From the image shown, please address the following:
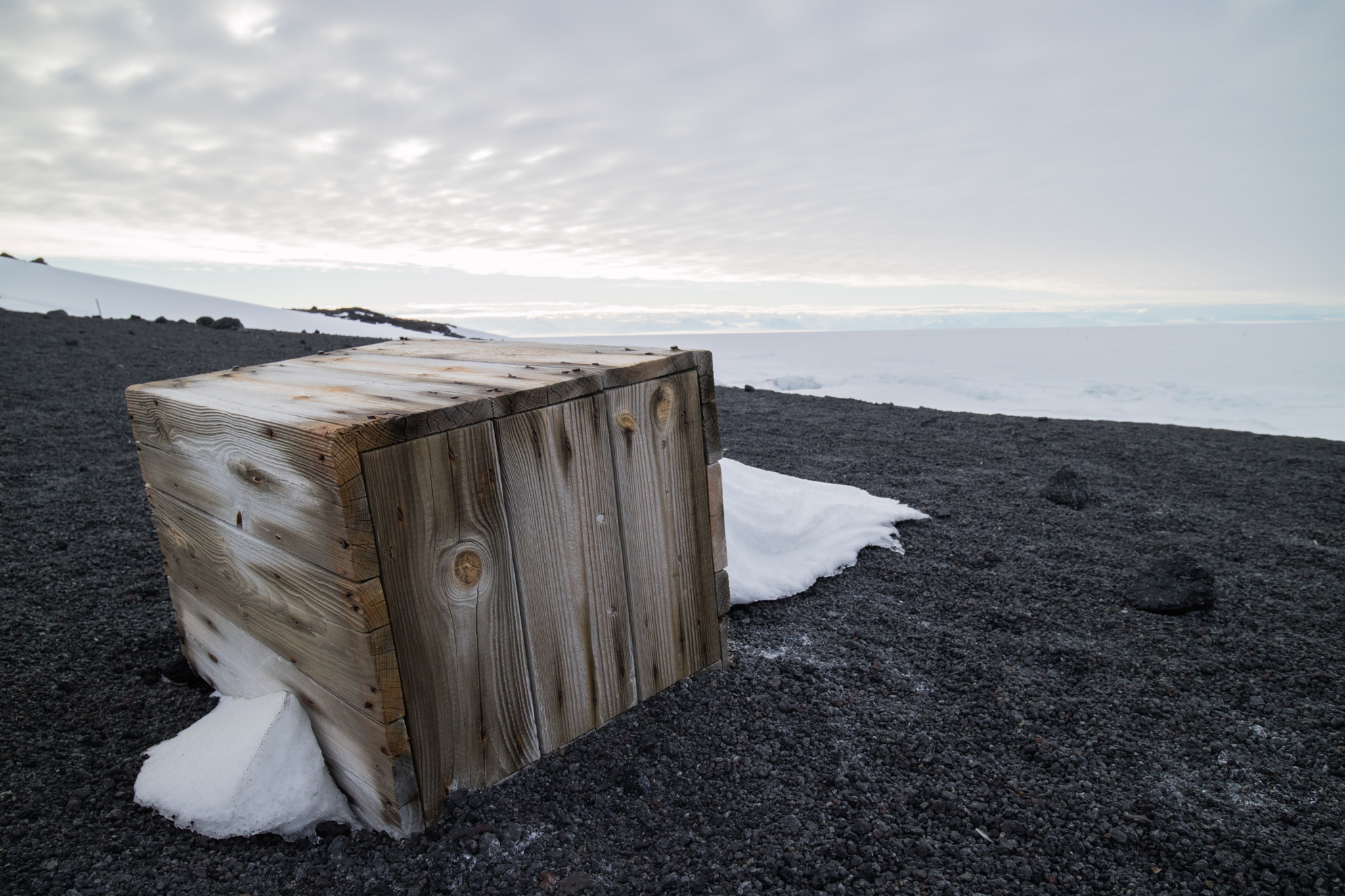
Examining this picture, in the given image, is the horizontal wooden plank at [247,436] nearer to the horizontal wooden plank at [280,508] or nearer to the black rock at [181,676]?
the horizontal wooden plank at [280,508]

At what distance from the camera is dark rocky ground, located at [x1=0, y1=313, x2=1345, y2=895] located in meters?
1.77

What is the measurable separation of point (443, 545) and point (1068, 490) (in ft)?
14.4

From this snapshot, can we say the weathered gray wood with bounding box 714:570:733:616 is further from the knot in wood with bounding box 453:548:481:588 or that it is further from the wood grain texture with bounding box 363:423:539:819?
the knot in wood with bounding box 453:548:481:588

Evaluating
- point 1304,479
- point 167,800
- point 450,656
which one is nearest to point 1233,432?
point 1304,479

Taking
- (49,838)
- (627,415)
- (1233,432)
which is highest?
(627,415)

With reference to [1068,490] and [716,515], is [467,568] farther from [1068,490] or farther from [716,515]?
[1068,490]

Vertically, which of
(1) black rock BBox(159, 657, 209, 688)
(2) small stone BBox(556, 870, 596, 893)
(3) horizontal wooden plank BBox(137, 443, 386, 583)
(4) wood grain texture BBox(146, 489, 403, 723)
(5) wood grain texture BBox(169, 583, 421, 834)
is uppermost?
(3) horizontal wooden plank BBox(137, 443, 386, 583)

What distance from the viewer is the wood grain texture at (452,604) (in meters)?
1.70

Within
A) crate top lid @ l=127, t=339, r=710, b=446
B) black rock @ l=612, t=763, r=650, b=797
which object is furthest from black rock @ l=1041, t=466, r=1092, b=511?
black rock @ l=612, t=763, r=650, b=797

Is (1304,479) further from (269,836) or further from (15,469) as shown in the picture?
(15,469)

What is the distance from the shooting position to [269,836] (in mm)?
1861

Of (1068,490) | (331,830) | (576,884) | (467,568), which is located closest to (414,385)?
(467,568)

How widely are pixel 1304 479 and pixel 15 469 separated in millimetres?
9418

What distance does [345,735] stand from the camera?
1.86 meters
